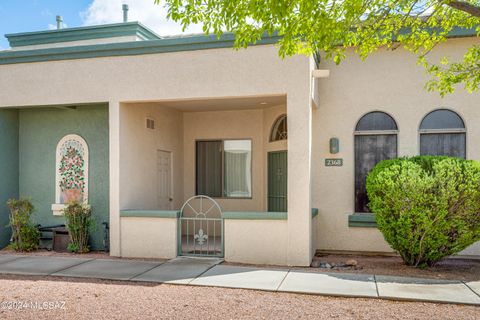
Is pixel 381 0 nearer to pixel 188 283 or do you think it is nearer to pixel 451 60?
pixel 451 60

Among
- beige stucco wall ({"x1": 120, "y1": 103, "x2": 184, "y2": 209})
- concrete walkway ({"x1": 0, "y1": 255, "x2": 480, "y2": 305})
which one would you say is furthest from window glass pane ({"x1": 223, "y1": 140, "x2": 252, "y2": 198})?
concrete walkway ({"x1": 0, "y1": 255, "x2": 480, "y2": 305})

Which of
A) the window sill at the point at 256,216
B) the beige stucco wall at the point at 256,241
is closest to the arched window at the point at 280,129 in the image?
the window sill at the point at 256,216

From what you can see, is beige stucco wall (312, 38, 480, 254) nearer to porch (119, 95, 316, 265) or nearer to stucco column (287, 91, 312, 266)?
porch (119, 95, 316, 265)

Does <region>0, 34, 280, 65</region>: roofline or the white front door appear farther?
the white front door

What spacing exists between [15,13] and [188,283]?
1020 centimetres

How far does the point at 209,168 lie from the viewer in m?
12.6

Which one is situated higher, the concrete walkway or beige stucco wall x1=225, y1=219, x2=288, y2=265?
beige stucco wall x1=225, y1=219, x2=288, y2=265

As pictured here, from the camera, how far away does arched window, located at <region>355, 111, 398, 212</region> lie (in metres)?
10.5

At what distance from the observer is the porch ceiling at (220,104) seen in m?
10.6

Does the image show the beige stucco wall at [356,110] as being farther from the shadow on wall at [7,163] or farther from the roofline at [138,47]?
the shadow on wall at [7,163]

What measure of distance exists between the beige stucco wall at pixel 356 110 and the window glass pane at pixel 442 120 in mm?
122

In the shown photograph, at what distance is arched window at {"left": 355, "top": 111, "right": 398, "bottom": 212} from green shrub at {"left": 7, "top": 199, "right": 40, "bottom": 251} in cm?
744

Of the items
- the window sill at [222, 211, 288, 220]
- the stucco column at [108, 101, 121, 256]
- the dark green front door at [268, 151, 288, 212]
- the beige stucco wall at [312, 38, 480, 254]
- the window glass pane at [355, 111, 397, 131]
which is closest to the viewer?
the window sill at [222, 211, 288, 220]

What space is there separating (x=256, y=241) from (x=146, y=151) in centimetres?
360
